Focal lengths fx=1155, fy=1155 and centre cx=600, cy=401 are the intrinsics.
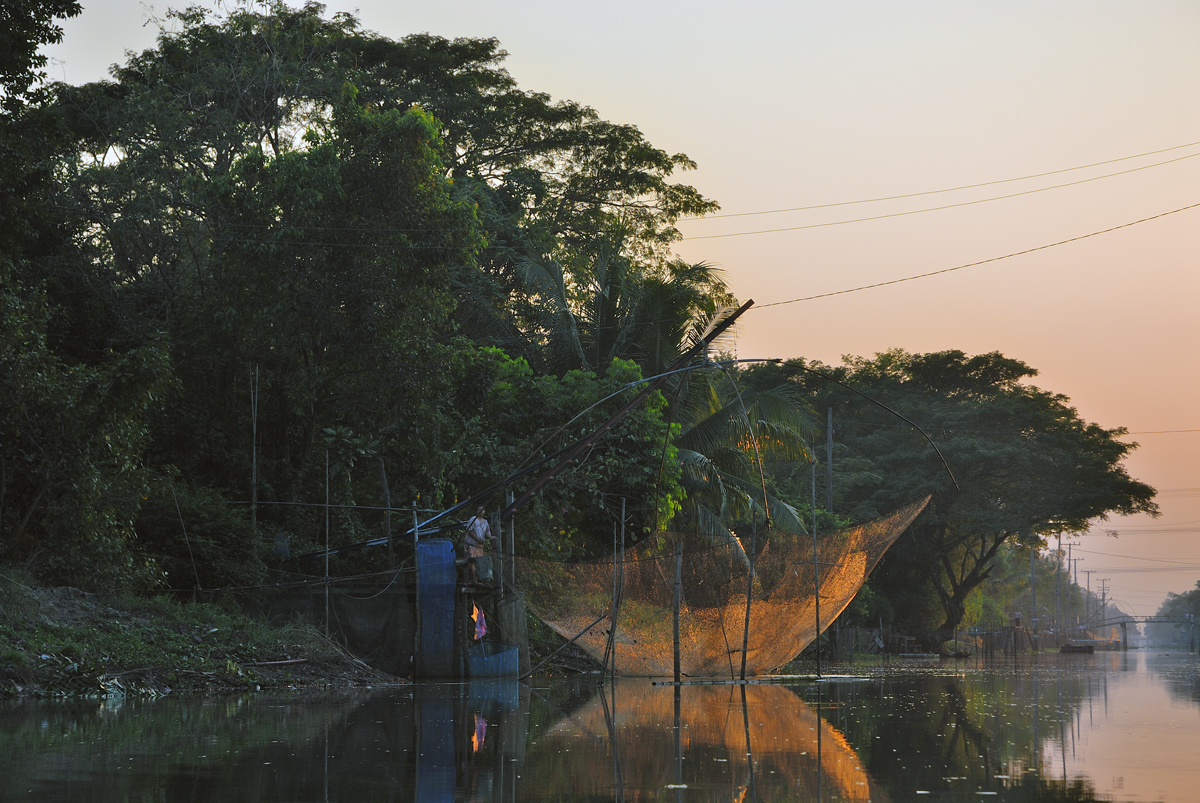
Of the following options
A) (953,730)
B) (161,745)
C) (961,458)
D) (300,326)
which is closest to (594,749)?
(161,745)

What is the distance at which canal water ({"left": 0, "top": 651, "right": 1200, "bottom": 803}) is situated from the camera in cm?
538

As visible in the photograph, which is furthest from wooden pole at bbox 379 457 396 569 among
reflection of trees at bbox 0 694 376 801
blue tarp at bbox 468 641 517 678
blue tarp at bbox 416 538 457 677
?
reflection of trees at bbox 0 694 376 801

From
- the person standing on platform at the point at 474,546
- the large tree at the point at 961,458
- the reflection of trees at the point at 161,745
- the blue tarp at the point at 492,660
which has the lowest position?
the blue tarp at the point at 492,660

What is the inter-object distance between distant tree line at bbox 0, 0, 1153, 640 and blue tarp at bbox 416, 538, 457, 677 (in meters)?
2.78

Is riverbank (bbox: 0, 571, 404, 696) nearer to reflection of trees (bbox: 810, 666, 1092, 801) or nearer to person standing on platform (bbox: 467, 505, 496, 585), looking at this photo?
person standing on platform (bbox: 467, 505, 496, 585)

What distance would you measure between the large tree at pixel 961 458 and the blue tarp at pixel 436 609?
69.2ft

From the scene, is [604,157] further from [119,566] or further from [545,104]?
[119,566]

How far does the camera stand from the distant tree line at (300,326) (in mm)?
14414

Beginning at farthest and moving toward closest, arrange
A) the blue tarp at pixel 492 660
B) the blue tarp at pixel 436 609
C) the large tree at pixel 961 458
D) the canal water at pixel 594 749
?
the large tree at pixel 961 458 → the blue tarp at pixel 492 660 → the blue tarp at pixel 436 609 → the canal water at pixel 594 749

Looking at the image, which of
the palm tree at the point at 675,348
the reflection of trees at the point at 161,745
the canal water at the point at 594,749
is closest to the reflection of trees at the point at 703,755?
the canal water at the point at 594,749

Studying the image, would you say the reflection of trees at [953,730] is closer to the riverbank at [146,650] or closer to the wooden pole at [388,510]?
the wooden pole at [388,510]

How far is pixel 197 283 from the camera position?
19.2 meters

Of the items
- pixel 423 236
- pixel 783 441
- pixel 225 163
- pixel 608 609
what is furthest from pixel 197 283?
pixel 783 441

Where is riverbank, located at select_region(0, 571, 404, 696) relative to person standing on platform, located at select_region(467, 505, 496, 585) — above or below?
below
